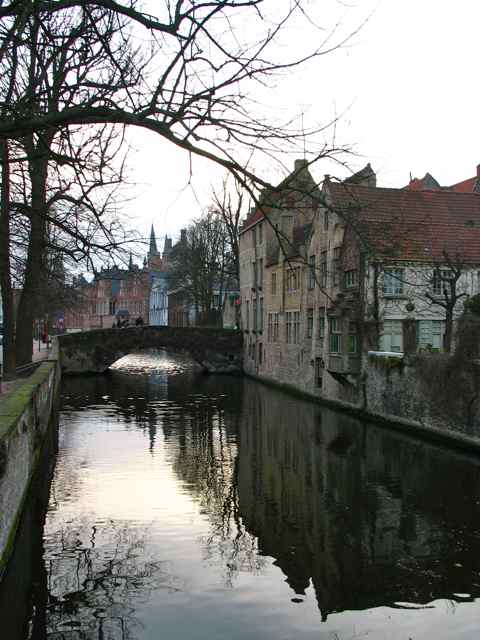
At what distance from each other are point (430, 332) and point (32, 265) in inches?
583

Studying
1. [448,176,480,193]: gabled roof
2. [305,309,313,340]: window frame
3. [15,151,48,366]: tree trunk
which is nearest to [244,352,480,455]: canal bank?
[305,309,313,340]: window frame

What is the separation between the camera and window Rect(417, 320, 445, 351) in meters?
24.0

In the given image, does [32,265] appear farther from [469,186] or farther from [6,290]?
[469,186]

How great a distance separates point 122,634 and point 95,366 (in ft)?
111

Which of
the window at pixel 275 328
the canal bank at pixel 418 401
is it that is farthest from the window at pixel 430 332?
the window at pixel 275 328

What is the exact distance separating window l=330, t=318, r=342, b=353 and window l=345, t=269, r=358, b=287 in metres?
1.37

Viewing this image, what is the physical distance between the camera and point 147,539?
400 inches

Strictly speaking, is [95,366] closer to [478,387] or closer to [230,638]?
[478,387]

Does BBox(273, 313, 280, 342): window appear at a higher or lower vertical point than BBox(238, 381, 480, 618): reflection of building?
higher

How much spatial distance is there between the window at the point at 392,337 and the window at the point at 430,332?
69 centimetres

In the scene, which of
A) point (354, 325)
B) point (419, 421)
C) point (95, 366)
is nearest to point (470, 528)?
point (419, 421)

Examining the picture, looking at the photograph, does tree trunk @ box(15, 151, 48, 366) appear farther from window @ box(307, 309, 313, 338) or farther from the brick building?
window @ box(307, 309, 313, 338)

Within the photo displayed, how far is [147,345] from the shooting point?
40.9 m

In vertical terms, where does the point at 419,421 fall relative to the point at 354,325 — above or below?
below
